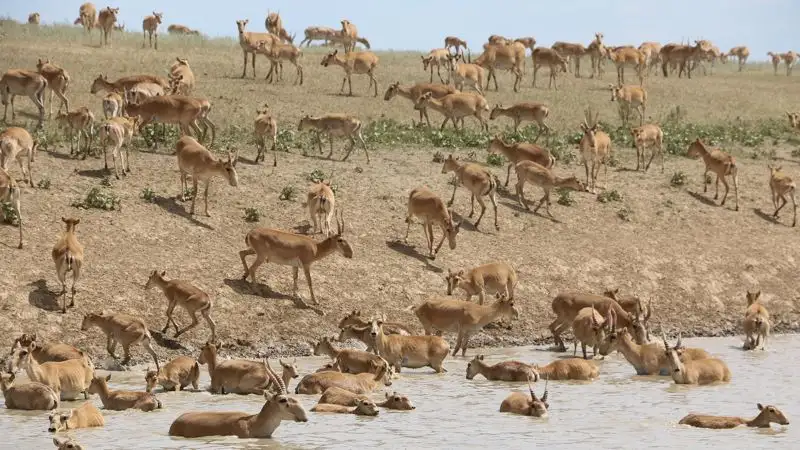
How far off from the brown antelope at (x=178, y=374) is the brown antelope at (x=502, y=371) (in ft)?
11.9

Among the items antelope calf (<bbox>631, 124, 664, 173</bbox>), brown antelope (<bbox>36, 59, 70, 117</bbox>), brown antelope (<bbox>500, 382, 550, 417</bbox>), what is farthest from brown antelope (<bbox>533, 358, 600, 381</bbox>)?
brown antelope (<bbox>36, 59, 70, 117</bbox>)

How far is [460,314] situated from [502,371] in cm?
192

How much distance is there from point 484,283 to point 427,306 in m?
2.21

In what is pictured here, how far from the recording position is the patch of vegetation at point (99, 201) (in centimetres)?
2342

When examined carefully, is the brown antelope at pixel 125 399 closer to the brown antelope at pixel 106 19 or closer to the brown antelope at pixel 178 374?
the brown antelope at pixel 178 374

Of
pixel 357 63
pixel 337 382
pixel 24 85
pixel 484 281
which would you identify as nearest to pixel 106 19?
pixel 357 63

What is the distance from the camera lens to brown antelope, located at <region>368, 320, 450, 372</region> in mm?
19141

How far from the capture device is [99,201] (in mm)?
23531

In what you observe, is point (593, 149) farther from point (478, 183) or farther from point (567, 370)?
point (567, 370)

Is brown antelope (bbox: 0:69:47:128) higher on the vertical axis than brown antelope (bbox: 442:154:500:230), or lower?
higher

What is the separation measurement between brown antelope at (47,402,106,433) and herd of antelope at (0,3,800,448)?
0.07 feet

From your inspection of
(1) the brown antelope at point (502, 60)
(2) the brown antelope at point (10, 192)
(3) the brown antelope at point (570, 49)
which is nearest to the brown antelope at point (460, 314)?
(2) the brown antelope at point (10, 192)

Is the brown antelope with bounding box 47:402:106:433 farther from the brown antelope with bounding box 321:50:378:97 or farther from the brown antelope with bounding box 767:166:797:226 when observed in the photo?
the brown antelope with bounding box 321:50:378:97

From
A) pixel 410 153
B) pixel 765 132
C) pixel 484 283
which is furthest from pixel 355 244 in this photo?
pixel 765 132
